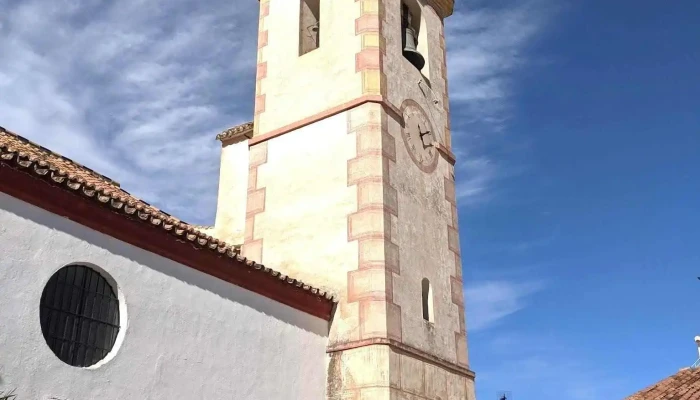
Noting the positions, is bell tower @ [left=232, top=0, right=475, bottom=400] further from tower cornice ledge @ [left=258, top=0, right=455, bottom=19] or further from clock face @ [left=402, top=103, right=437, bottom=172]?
tower cornice ledge @ [left=258, top=0, right=455, bottom=19]

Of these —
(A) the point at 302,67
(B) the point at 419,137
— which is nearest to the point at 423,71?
(B) the point at 419,137

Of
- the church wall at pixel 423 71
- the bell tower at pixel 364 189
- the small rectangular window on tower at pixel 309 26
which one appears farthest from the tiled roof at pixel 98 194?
the small rectangular window on tower at pixel 309 26

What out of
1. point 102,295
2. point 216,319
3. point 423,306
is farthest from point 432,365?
point 102,295

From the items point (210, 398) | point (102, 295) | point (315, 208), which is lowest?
point (210, 398)

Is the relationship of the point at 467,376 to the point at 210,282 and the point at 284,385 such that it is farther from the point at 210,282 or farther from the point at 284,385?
the point at 210,282

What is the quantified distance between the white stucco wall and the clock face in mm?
3553

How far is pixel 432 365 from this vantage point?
10.7 metres

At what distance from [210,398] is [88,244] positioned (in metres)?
2.30

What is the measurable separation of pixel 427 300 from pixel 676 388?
12.7 feet

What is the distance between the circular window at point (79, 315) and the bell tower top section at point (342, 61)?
5423 millimetres

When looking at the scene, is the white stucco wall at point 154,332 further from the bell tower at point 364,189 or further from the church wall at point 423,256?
the church wall at point 423,256

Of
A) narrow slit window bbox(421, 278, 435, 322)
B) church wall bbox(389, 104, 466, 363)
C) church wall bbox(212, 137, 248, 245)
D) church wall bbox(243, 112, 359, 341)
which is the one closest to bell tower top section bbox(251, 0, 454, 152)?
church wall bbox(243, 112, 359, 341)

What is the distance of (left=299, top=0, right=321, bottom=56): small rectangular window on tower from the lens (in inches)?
522

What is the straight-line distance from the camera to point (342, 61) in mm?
12164
